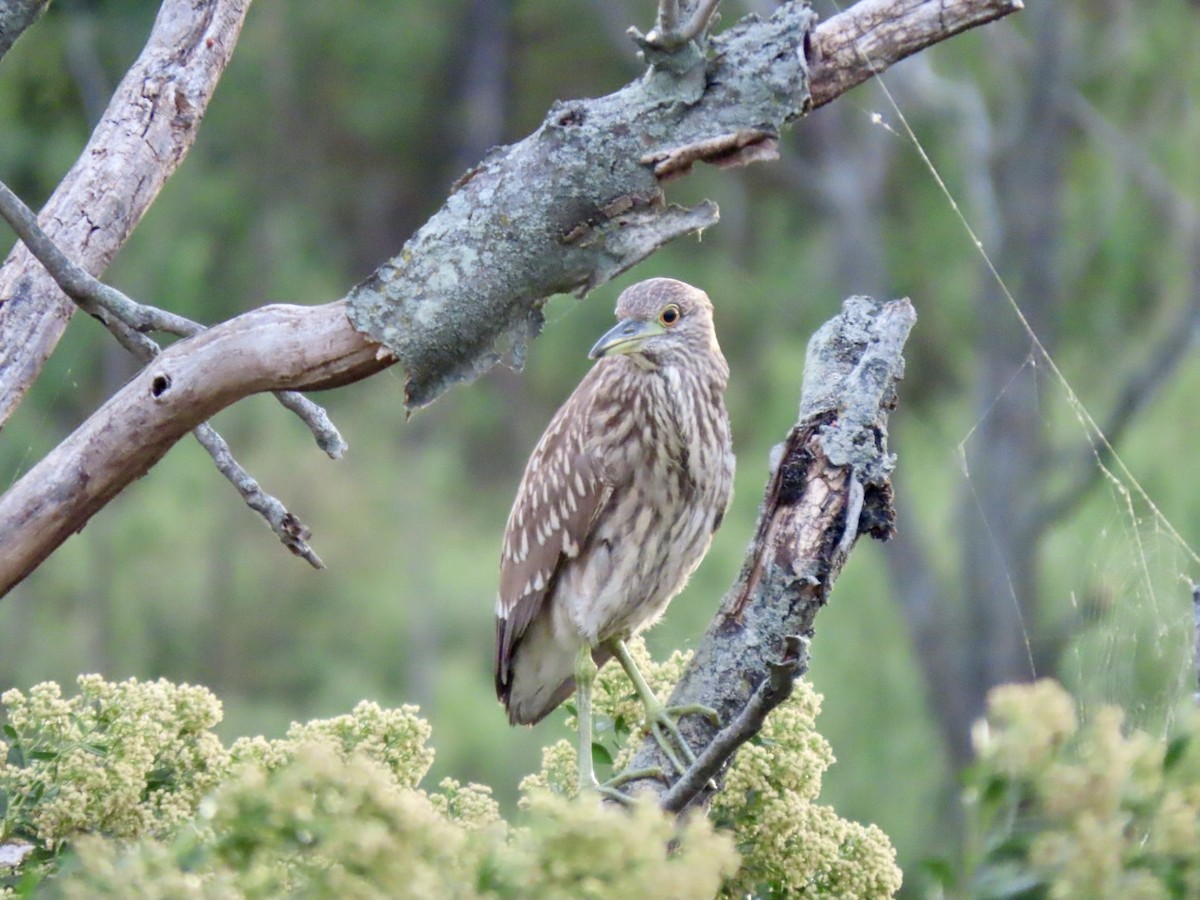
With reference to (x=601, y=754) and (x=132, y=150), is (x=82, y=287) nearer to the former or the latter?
(x=132, y=150)

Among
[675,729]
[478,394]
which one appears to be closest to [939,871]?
[675,729]

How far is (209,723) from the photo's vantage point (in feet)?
6.50

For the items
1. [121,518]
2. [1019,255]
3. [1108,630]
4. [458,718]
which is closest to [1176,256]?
[1019,255]

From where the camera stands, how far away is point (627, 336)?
2.74 meters

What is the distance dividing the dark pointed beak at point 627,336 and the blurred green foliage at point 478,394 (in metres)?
2.86

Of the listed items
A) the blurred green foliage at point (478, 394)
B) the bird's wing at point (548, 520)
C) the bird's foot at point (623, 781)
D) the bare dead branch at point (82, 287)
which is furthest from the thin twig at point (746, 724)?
the blurred green foliage at point (478, 394)

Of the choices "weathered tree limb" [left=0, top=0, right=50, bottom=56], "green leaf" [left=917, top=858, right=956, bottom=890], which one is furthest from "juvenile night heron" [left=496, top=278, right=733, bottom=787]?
"green leaf" [left=917, top=858, right=956, bottom=890]

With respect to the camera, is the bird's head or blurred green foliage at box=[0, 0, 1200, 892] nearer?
the bird's head

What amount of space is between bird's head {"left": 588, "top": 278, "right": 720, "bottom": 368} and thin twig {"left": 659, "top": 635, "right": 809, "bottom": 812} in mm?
1043

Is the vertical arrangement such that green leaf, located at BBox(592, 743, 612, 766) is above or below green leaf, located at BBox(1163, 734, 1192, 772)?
above

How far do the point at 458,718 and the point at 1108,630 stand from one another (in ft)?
18.8

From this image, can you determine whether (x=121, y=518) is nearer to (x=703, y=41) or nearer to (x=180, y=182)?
(x=180, y=182)

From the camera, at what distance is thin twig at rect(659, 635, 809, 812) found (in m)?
1.64

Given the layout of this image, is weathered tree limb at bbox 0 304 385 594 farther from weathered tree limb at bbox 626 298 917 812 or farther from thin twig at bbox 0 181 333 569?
weathered tree limb at bbox 626 298 917 812
